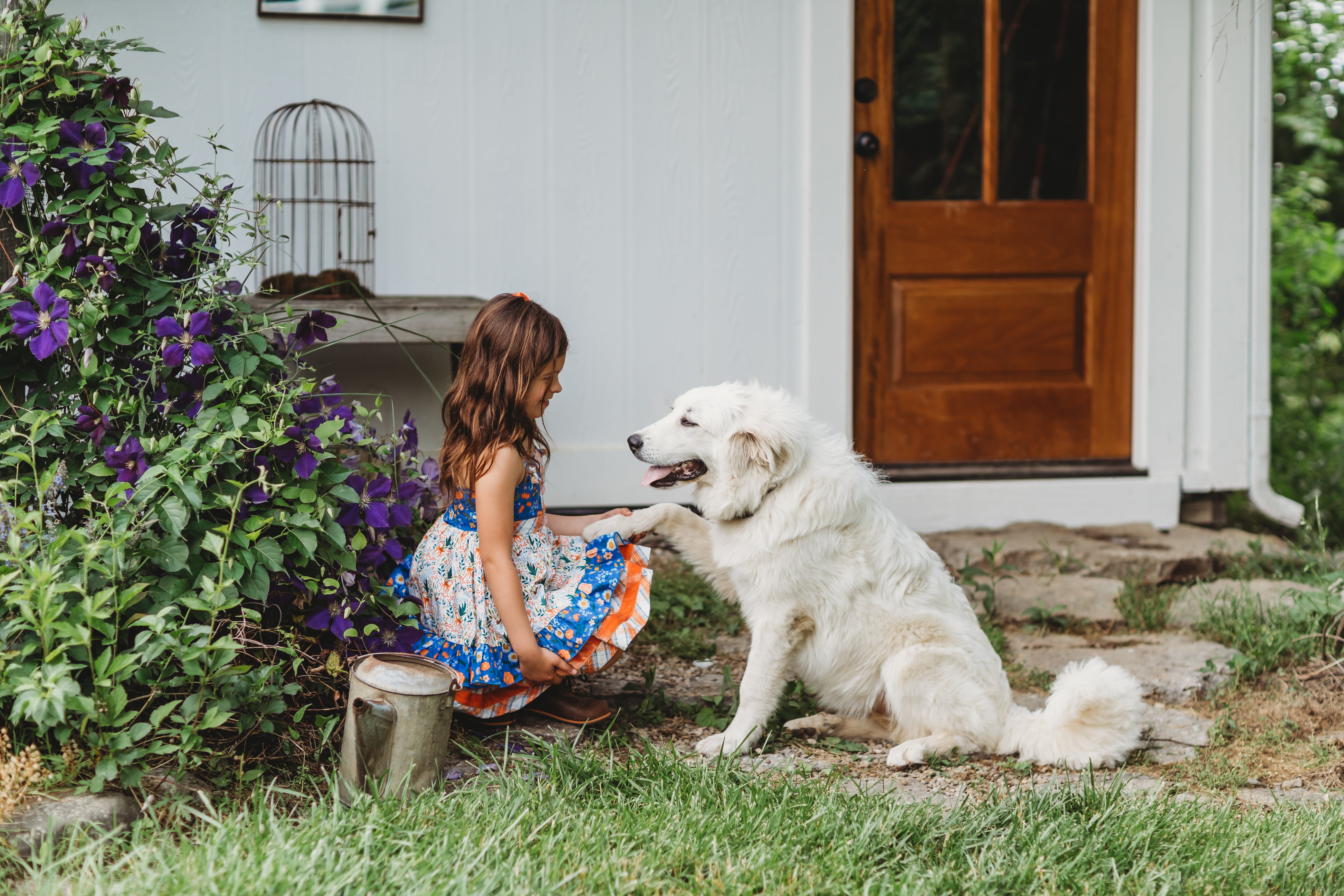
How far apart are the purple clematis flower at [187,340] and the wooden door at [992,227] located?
3080 millimetres

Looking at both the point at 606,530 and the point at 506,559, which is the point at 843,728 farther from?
the point at 506,559

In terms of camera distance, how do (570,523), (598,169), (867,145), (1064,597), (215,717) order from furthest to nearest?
(867,145), (598,169), (1064,597), (570,523), (215,717)

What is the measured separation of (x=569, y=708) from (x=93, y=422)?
1.36 metres

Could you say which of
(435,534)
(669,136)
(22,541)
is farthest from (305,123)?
(22,541)

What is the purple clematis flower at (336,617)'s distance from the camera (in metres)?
2.39

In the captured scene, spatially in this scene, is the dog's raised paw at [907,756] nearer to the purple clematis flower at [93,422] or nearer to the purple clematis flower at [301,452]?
the purple clematis flower at [301,452]

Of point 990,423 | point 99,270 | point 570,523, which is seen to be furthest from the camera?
point 990,423

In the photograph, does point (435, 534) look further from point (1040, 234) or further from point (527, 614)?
point (1040, 234)

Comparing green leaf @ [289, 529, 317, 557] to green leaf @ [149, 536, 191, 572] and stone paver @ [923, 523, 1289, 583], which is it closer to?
green leaf @ [149, 536, 191, 572]

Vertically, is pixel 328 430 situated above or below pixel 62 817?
above

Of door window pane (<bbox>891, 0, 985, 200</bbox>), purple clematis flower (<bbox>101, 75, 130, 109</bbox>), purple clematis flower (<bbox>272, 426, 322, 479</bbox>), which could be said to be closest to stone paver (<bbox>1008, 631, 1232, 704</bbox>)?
door window pane (<bbox>891, 0, 985, 200</bbox>)

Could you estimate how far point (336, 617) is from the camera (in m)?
2.42

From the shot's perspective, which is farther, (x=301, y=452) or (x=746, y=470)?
(x=746, y=470)

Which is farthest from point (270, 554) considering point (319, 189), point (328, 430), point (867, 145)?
point (867, 145)
